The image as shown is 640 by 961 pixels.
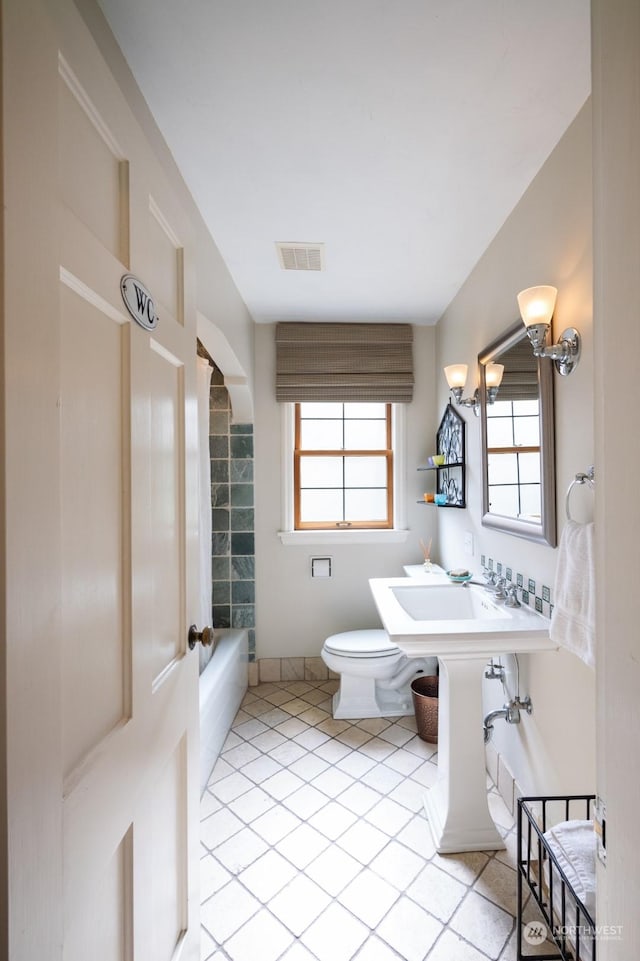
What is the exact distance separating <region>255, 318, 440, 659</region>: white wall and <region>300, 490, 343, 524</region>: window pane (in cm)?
21

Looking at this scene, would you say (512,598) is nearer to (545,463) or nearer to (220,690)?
(545,463)

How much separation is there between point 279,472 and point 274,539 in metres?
0.47

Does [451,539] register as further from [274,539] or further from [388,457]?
[274,539]

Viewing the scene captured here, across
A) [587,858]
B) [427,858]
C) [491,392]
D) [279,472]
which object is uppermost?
[491,392]

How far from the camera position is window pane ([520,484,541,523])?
1521mm

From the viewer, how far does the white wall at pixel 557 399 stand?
4.07ft

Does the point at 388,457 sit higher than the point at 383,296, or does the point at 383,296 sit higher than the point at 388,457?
the point at 383,296

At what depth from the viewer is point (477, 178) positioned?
4.91 feet

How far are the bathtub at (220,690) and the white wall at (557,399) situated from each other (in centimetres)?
132

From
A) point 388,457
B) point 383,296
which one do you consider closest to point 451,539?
point 388,457

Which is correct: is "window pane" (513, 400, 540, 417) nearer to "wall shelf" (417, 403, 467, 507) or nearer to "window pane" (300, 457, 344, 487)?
"wall shelf" (417, 403, 467, 507)

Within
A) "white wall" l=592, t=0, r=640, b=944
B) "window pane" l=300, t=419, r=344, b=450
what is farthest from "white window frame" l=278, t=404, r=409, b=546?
"white wall" l=592, t=0, r=640, b=944

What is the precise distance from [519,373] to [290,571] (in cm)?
191

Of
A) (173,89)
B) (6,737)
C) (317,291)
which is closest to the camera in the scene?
(6,737)
